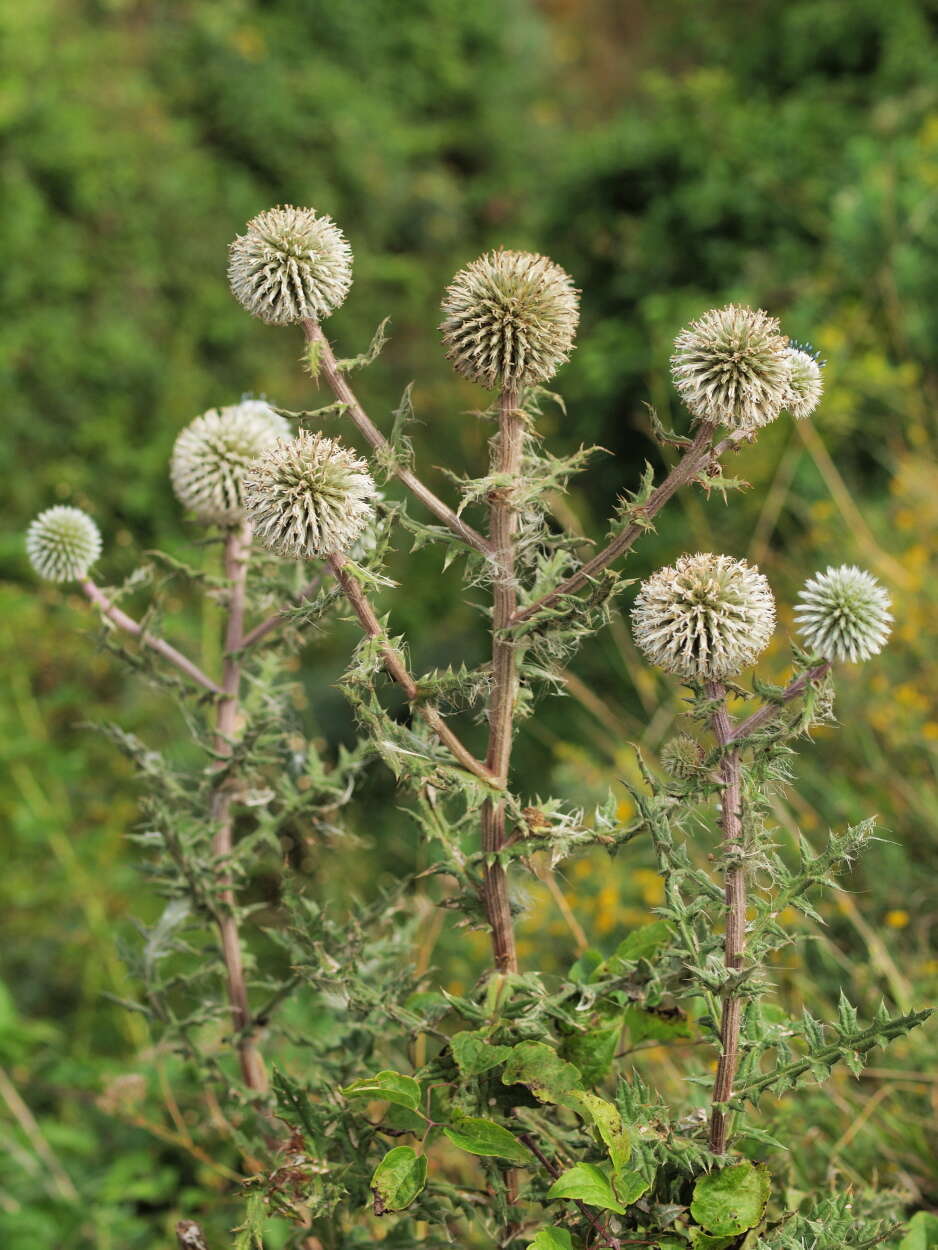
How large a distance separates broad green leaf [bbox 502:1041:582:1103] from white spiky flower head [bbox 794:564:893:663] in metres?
0.71

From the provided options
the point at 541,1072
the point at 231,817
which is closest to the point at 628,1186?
the point at 541,1072

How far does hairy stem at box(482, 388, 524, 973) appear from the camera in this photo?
179 cm

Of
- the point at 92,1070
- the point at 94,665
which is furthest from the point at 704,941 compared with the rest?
the point at 94,665

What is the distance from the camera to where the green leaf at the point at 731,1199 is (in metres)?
1.60

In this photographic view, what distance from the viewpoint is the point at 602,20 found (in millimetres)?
13672

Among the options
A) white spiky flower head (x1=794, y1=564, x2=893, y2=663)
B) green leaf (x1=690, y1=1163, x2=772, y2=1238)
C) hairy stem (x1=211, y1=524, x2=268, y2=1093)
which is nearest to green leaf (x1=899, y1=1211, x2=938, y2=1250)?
green leaf (x1=690, y1=1163, x2=772, y2=1238)

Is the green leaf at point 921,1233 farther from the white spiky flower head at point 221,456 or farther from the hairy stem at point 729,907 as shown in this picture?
the white spiky flower head at point 221,456

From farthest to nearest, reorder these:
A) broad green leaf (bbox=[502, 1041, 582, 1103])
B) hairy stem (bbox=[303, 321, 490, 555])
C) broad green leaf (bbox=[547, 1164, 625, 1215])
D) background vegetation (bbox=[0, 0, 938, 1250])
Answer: background vegetation (bbox=[0, 0, 938, 1250]) < hairy stem (bbox=[303, 321, 490, 555]) < broad green leaf (bbox=[502, 1041, 582, 1103]) < broad green leaf (bbox=[547, 1164, 625, 1215])

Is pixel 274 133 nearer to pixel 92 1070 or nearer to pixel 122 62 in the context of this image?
pixel 122 62

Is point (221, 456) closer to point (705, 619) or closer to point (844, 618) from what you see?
point (705, 619)

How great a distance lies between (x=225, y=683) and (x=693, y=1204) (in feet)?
4.22

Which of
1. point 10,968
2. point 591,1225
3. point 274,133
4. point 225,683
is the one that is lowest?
point 591,1225

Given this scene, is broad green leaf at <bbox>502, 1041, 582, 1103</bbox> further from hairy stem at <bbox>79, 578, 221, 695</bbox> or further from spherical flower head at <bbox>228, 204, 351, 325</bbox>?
spherical flower head at <bbox>228, 204, 351, 325</bbox>

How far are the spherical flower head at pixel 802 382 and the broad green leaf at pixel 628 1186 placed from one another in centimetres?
115
